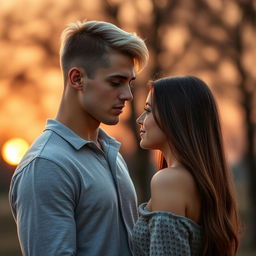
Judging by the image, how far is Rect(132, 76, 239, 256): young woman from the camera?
3.61 metres

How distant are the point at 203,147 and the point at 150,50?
15.1 m

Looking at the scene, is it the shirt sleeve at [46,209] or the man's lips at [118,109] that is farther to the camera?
the man's lips at [118,109]

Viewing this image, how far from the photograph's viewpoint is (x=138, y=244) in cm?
375

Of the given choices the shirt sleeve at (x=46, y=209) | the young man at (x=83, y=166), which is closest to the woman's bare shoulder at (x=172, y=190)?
the young man at (x=83, y=166)

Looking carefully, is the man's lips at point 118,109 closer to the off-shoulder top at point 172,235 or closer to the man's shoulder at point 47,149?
the man's shoulder at point 47,149

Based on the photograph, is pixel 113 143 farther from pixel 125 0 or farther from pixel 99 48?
pixel 125 0

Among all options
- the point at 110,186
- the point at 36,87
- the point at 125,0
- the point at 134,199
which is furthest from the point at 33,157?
the point at 125,0

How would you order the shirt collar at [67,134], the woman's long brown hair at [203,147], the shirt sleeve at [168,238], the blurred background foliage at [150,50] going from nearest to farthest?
1. the shirt sleeve at [168,238]
2. the woman's long brown hair at [203,147]
3. the shirt collar at [67,134]
4. the blurred background foliage at [150,50]

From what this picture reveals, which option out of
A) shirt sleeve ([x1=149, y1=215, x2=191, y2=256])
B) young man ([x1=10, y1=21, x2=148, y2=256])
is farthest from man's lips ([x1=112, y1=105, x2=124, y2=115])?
shirt sleeve ([x1=149, y1=215, x2=191, y2=256])

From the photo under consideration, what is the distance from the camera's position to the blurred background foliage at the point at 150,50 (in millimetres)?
17500

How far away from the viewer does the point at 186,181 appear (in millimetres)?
3645

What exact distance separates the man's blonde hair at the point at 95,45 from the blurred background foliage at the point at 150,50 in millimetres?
13027

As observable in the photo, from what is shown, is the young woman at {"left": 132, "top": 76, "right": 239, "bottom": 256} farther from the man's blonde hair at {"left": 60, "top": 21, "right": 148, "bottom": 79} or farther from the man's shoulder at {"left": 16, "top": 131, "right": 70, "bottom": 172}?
the man's shoulder at {"left": 16, "top": 131, "right": 70, "bottom": 172}

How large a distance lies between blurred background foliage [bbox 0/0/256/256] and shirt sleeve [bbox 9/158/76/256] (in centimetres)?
1374
